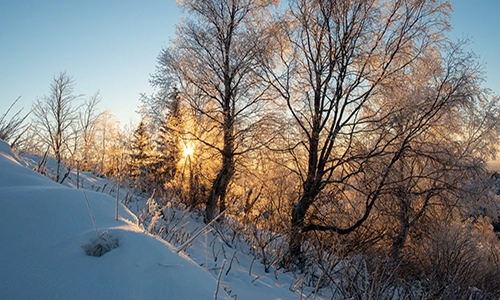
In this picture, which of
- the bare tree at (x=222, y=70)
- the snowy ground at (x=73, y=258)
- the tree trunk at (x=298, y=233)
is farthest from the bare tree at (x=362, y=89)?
the snowy ground at (x=73, y=258)

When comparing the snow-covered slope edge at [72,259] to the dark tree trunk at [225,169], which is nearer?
the snow-covered slope edge at [72,259]

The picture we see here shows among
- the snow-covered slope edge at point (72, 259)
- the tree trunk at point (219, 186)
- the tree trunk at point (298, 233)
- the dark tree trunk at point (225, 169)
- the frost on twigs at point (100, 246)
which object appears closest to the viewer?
the snow-covered slope edge at point (72, 259)

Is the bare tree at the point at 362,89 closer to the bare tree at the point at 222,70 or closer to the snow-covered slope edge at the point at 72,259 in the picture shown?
the bare tree at the point at 222,70

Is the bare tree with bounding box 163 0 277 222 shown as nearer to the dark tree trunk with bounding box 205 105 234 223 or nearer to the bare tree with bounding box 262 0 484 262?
the dark tree trunk with bounding box 205 105 234 223

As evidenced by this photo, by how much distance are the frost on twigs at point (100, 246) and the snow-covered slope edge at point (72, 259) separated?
0.02 meters

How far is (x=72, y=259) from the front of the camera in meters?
1.26

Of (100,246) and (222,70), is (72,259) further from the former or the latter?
(222,70)

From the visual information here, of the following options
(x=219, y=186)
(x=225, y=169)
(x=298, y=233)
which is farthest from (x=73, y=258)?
(x=219, y=186)

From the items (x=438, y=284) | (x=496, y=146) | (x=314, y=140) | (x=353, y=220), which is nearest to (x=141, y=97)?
(x=314, y=140)

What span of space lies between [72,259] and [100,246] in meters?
0.11

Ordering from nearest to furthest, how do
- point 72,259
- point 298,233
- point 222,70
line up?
point 72,259
point 298,233
point 222,70

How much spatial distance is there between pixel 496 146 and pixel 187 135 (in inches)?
452

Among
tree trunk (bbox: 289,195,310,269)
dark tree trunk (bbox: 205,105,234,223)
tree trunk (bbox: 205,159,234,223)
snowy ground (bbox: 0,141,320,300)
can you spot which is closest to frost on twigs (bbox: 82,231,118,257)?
snowy ground (bbox: 0,141,320,300)

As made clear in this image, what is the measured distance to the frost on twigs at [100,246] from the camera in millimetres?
1317
